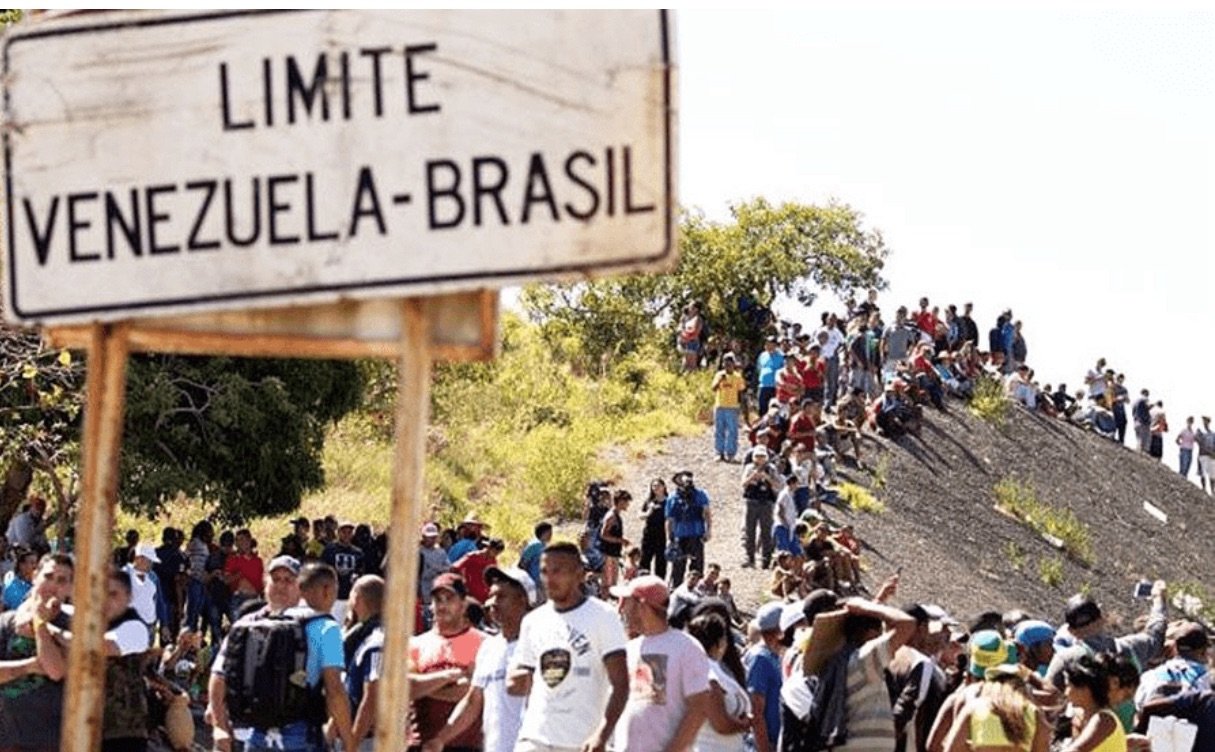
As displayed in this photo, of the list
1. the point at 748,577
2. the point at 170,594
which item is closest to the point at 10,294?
the point at 170,594

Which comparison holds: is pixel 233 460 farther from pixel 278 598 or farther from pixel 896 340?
pixel 278 598

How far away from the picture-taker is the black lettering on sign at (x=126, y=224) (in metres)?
5.80

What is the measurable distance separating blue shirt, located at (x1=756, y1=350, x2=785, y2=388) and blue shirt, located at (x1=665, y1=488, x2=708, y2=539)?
349 inches

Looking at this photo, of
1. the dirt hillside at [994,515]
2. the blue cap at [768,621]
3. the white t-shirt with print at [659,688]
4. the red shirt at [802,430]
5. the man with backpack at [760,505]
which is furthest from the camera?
the dirt hillside at [994,515]

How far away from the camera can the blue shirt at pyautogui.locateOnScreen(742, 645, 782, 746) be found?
12.9 meters

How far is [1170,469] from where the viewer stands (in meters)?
54.0

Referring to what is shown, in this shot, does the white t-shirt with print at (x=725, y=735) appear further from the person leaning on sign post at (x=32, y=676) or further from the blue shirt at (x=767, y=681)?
the person leaning on sign post at (x=32, y=676)

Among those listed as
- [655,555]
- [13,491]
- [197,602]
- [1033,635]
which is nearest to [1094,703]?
[1033,635]

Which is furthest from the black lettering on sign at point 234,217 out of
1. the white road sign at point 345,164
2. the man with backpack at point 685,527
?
the man with backpack at point 685,527

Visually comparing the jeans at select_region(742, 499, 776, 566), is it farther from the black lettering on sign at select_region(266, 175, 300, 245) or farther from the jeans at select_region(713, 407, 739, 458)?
the black lettering on sign at select_region(266, 175, 300, 245)

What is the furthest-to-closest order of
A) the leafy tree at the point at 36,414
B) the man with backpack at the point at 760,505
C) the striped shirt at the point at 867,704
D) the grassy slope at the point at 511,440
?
1. the grassy slope at the point at 511,440
2. the man with backpack at the point at 760,505
3. the leafy tree at the point at 36,414
4. the striped shirt at the point at 867,704

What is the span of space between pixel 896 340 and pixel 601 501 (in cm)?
1255

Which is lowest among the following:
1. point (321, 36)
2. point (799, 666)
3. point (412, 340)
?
point (799, 666)

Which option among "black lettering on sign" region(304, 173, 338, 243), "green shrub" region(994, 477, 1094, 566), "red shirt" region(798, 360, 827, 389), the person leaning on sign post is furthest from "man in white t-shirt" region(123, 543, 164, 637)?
"green shrub" region(994, 477, 1094, 566)
